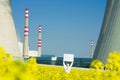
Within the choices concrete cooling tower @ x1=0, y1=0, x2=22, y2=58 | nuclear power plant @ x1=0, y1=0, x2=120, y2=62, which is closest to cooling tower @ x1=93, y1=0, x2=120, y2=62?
nuclear power plant @ x1=0, y1=0, x2=120, y2=62

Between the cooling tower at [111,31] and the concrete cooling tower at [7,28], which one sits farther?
the concrete cooling tower at [7,28]

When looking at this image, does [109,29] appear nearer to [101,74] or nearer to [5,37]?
[5,37]

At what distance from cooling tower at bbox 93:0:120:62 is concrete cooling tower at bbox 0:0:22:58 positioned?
565 centimetres

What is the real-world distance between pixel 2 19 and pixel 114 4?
666 centimetres

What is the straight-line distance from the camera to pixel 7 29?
2006cm

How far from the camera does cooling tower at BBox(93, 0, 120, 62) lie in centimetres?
1666

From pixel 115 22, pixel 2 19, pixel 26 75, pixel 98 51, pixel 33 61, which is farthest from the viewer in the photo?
pixel 2 19

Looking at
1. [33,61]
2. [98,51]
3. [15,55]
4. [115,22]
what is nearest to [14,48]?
[15,55]

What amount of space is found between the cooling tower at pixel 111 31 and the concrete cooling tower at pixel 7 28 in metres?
5.65

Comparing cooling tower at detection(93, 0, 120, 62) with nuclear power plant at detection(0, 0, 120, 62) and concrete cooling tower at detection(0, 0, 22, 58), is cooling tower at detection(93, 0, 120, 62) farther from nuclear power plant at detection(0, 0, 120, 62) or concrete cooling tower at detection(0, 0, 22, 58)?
concrete cooling tower at detection(0, 0, 22, 58)

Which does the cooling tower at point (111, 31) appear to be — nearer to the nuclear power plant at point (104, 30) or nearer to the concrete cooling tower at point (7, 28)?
the nuclear power plant at point (104, 30)

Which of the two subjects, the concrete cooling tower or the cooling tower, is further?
the concrete cooling tower

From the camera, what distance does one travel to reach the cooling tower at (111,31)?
1666cm

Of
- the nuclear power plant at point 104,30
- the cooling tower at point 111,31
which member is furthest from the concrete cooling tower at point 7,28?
the cooling tower at point 111,31
